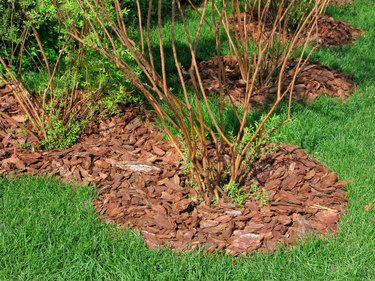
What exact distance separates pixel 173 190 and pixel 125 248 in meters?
0.70

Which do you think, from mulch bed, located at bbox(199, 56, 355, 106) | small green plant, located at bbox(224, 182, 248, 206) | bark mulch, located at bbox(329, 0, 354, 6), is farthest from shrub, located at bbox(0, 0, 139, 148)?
bark mulch, located at bbox(329, 0, 354, 6)

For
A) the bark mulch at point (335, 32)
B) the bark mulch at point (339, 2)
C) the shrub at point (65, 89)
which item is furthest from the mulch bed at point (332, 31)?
the shrub at point (65, 89)

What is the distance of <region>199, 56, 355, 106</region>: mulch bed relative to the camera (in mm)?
5469

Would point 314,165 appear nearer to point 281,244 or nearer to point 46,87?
point 281,244

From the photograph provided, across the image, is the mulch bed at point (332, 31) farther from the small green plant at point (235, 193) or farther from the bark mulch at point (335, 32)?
the small green plant at point (235, 193)

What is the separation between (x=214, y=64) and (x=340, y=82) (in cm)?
130

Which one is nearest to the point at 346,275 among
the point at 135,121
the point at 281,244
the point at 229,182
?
the point at 281,244

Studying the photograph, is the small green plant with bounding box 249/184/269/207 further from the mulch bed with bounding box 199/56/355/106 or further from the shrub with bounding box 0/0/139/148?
the mulch bed with bounding box 199/56/355/106

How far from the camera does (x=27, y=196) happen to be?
13.2ft

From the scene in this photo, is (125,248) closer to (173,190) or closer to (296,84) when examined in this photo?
(173,190)

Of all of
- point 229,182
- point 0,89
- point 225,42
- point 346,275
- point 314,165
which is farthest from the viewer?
point 225,42

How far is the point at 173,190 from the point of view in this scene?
13.3 ft

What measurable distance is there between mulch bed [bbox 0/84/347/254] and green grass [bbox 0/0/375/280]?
0.12 metres

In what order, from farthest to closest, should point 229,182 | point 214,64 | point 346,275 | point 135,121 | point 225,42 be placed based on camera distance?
1. point 225,42
2. point 214,64
3. point 135,121
4. point 229,182
5. point 346,275
